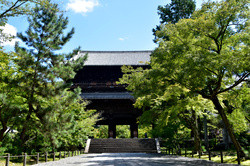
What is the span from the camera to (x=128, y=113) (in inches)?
905

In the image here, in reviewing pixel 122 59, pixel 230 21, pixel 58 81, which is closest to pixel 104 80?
pixel 122 59

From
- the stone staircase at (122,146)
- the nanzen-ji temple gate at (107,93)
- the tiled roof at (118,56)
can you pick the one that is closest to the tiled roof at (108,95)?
the nanzen-ji temple gate at (107,93)

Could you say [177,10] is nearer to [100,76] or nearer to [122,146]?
[100,76]

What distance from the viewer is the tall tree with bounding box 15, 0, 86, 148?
9992mm

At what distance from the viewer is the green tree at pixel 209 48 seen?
27.2 feet

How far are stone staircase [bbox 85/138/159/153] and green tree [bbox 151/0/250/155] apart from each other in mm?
9710

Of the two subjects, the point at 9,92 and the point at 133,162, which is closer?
the point at 133,162

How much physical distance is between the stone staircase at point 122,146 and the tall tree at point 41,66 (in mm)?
8628

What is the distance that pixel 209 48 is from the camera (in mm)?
9789

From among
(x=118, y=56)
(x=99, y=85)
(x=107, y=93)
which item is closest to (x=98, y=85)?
(x=99, y=85)

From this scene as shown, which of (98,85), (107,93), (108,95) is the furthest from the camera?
(98,85)

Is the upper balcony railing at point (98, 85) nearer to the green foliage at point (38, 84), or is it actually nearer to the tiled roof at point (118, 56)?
→ the tiled roof at point (118, 56)

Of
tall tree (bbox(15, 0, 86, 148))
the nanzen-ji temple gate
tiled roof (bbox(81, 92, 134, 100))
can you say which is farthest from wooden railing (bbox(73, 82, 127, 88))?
tall tree (bbox(15, 0, 86, 148))

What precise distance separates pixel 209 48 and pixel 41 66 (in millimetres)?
8592
